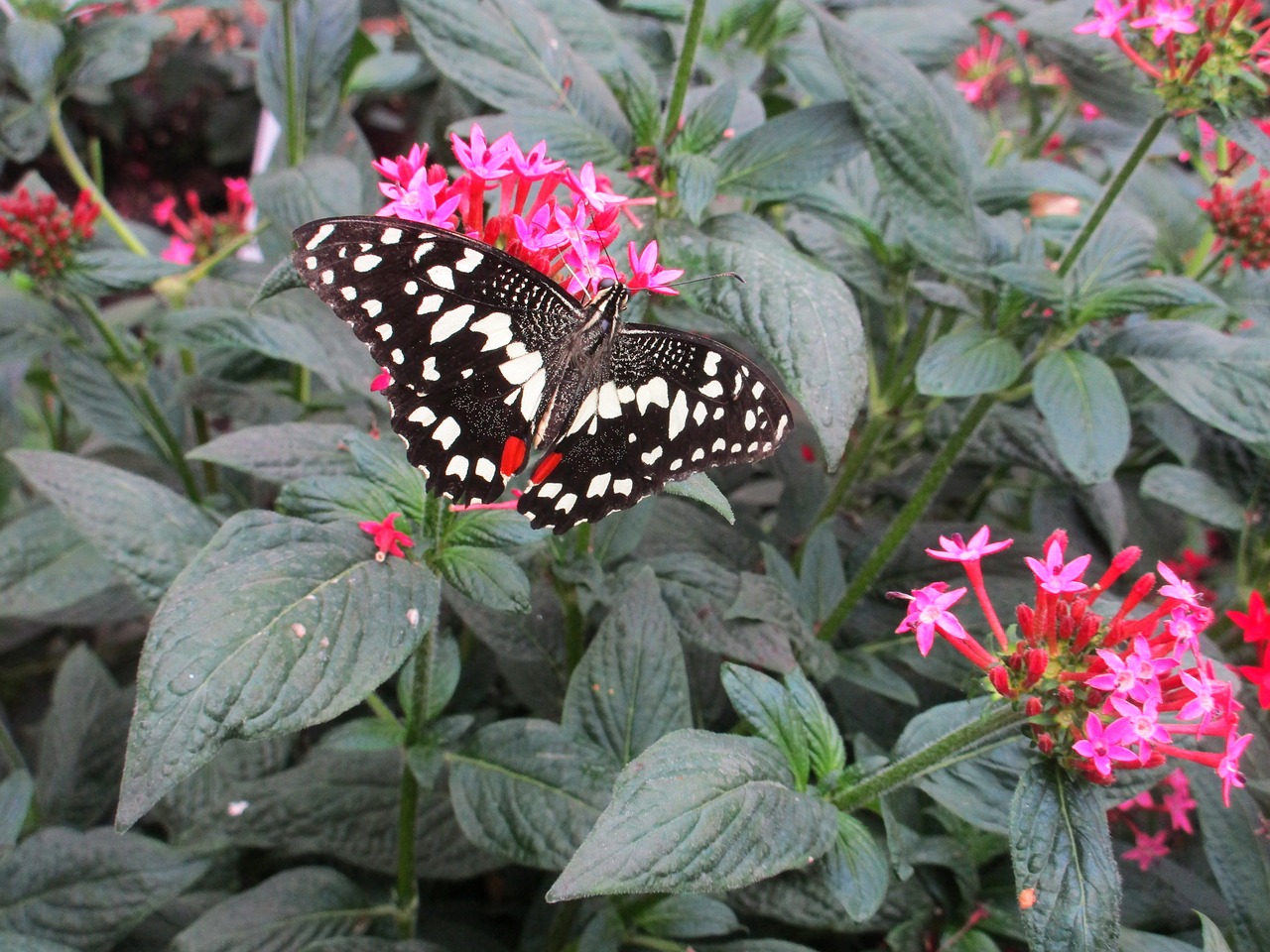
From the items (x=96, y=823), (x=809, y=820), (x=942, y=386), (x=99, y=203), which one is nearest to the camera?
(x=809, y=820)

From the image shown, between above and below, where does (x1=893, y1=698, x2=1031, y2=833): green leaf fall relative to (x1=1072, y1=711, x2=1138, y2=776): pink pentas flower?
below

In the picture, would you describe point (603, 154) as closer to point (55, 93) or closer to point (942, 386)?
point (942, 386)

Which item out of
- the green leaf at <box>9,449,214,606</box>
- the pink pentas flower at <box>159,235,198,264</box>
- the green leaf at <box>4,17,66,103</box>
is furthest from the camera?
the pink pentas flower at <box>159,235,198,264</box>

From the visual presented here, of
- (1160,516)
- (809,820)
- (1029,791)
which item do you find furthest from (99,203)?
(1160,516)

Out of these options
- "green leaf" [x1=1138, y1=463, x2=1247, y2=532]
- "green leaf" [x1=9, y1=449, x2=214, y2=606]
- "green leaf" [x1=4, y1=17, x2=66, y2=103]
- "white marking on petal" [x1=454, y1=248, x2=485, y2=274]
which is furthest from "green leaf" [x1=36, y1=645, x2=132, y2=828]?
"green leaf" [x1=1138, y1=463, x2=1247, y2=532]

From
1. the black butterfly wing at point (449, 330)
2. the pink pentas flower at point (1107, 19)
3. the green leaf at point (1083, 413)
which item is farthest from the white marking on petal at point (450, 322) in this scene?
the pink pentas flower at point (1107, 19)

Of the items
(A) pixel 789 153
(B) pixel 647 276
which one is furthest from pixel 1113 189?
(B) pixel 647 276

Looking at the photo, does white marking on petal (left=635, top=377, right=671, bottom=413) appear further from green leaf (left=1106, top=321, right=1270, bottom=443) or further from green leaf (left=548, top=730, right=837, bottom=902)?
green leaf (left=1106, top=321, right=1270, bottom=443)
